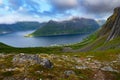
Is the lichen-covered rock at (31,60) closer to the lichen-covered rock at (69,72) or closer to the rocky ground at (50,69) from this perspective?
the rocky ground at (50,69)

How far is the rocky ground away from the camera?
4379cm

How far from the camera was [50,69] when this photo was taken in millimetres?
47562

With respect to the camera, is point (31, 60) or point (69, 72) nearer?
point (69, 72)

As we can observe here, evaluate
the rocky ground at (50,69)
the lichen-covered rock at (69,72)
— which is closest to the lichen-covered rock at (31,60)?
the rocky ground at (50,69)

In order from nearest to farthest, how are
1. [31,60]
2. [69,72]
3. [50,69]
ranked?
[69,72] < [50,69] < [31,60]

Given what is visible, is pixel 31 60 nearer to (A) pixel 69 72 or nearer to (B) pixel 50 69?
(B) pixel 50 69

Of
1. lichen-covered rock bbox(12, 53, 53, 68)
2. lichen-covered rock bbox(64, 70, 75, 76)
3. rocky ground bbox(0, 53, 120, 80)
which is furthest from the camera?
lichen-covered rock bbox(12, 53, 53, 68)

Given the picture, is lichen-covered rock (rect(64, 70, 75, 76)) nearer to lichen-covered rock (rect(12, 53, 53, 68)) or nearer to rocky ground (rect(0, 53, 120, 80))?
rocky ground (rect(0, 53, 120, 80))

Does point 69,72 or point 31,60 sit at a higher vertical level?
point 31,60

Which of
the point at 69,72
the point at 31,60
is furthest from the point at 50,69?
the point at 31,60

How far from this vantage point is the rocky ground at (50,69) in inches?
1724

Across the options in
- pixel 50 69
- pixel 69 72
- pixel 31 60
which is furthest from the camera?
pixel 31 60

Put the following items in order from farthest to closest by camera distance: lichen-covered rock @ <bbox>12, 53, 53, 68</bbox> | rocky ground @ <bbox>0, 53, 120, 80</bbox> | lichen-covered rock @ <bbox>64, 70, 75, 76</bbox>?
1. lichen-covered rock @ <bbox>12, 53, 53, 68</bbox>
2. lichen-covered rock @ <bbox>64, 70, 75, 76</bbox>
3. rocky ground @ <bbox>0, 53, 120, 80</bbox>

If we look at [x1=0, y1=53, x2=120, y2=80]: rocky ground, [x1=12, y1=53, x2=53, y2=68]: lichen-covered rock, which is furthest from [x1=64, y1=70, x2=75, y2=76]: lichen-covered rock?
[x1=12, y1=53, x2=53, y2=68]: lichen-covered rock
